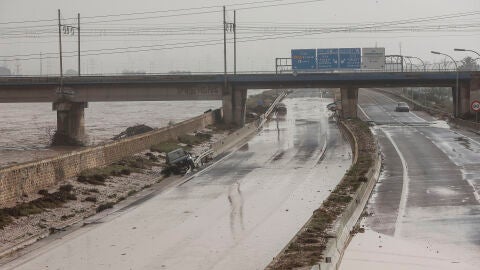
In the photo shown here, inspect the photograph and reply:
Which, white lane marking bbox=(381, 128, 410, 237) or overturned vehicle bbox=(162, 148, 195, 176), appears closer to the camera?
white lane marking bbox=(381, 128, 410, 237)

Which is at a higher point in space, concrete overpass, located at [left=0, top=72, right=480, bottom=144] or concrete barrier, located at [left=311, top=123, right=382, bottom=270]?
concrete overpass, located at [left=0, top=72, right=480, bottom=144]

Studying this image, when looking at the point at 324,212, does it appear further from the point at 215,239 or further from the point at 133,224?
the point at 133,224

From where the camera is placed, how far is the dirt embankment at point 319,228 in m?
22.1

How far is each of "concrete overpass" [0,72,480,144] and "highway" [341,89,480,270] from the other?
26909mm

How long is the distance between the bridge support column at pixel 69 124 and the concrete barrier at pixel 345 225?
50.2m

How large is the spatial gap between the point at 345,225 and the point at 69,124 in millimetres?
66103

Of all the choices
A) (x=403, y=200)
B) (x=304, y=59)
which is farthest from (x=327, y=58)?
(x=403, y=200)

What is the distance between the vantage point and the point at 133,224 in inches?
1307

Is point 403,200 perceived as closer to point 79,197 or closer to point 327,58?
point 79,197

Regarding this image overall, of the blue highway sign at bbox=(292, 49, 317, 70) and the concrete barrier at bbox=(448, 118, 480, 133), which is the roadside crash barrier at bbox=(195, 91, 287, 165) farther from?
the concrete barrier at bbox=(448, 118, 480, 133)

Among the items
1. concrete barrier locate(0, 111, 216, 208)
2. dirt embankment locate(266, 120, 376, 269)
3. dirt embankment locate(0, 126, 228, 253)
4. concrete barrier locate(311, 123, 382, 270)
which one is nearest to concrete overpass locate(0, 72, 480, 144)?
concrete barrier locate(0, 111, 216, 208)

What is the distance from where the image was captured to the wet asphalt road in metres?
26.1

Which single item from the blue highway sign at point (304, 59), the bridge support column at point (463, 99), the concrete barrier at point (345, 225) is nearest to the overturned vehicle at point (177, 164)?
the concrete barrier at point (345, 225)

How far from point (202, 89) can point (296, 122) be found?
55.1 ft
